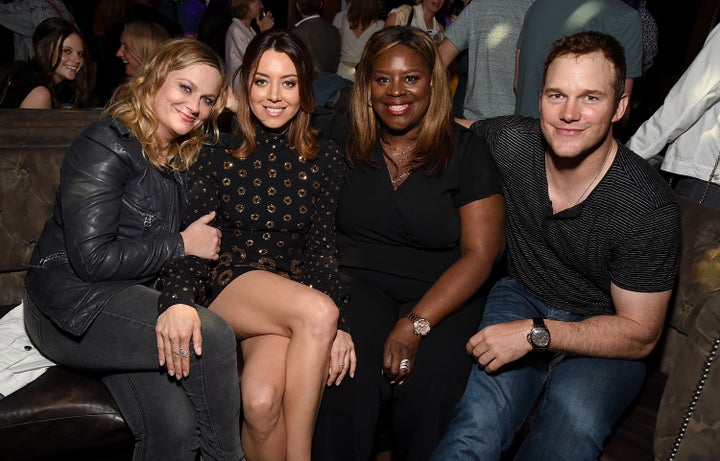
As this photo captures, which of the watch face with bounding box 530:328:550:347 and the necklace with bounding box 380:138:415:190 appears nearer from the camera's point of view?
the watch face with bounding box 530:328:550:347

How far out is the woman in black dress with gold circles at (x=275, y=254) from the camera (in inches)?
70.2

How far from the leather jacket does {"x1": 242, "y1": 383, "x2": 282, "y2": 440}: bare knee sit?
47cm

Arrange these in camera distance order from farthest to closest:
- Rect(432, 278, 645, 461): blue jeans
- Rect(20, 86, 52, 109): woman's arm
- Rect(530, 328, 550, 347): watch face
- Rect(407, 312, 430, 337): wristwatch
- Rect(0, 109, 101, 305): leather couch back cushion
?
1. Rect(20, 86, 52, 109): woman's arm
2. Rect(0, 109, 101, 305): leather couch back cushion
3. Rect(407, 312, 430, 337): wristwatch
4. Rect(530, 328, 550, 347): watch face
5. Rect(432, 278, 645, 461): blue jeans

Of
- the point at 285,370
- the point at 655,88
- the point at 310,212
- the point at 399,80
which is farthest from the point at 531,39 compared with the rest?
the point at 655,88

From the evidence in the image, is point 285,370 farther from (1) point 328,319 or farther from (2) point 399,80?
(2) point 399,80

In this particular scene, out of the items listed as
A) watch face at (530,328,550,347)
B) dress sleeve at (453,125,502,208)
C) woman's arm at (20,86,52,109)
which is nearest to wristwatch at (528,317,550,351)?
watch face at (530,328,550,347)

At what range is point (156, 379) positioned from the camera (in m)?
1.80

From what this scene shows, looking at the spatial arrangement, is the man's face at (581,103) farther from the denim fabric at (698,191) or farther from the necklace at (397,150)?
the denim fabric at (698,191)

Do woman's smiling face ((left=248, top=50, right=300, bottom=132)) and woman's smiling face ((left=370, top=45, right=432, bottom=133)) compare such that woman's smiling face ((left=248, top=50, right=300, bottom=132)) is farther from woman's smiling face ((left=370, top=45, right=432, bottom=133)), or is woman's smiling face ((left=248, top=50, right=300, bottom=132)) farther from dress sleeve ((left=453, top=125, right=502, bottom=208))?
dress sleeve ((left=453, top=125, right=502, bottom=208))

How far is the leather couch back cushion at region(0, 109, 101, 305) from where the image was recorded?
2.21 metres

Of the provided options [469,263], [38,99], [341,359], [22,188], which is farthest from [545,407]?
[38,99]

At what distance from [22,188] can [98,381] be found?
0.80 meters

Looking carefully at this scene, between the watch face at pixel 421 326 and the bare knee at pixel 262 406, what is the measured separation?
1.53 feet

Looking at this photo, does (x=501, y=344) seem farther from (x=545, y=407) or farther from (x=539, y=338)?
(x=545, y=407)
